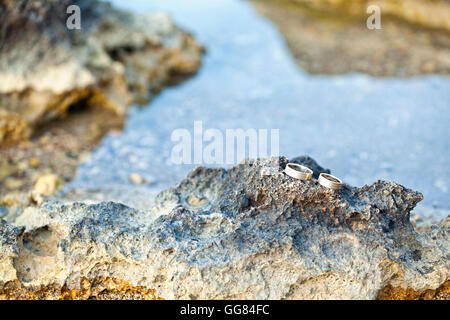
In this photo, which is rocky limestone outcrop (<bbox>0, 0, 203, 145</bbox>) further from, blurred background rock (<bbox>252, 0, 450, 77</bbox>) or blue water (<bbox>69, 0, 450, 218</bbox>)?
blurred background rock (<bbox>252, 0, 450, 77</bbox>)

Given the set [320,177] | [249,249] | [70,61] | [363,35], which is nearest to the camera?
[249,249]

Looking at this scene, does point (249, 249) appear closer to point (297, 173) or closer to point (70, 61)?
point (297, 173)

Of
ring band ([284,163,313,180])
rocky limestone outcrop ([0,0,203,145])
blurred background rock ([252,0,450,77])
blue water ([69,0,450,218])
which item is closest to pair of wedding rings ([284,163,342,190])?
ring band ([284,163,313,180])

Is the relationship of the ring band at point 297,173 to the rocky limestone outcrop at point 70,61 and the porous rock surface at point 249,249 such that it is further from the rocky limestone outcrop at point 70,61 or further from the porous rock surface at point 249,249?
the rocky limestone outcrop at point 70,61

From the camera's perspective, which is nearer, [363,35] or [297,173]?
[297,173]

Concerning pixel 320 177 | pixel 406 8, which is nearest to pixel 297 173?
pixel 320 177

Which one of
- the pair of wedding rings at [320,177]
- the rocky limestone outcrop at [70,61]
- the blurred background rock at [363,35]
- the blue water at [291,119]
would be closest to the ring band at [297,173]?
the pair of wedding rings at [320,177]

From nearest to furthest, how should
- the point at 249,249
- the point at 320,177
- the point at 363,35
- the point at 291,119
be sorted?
the point at 249,249 → the point at 320,177 → the point at 291,119 → the point at 363,35
